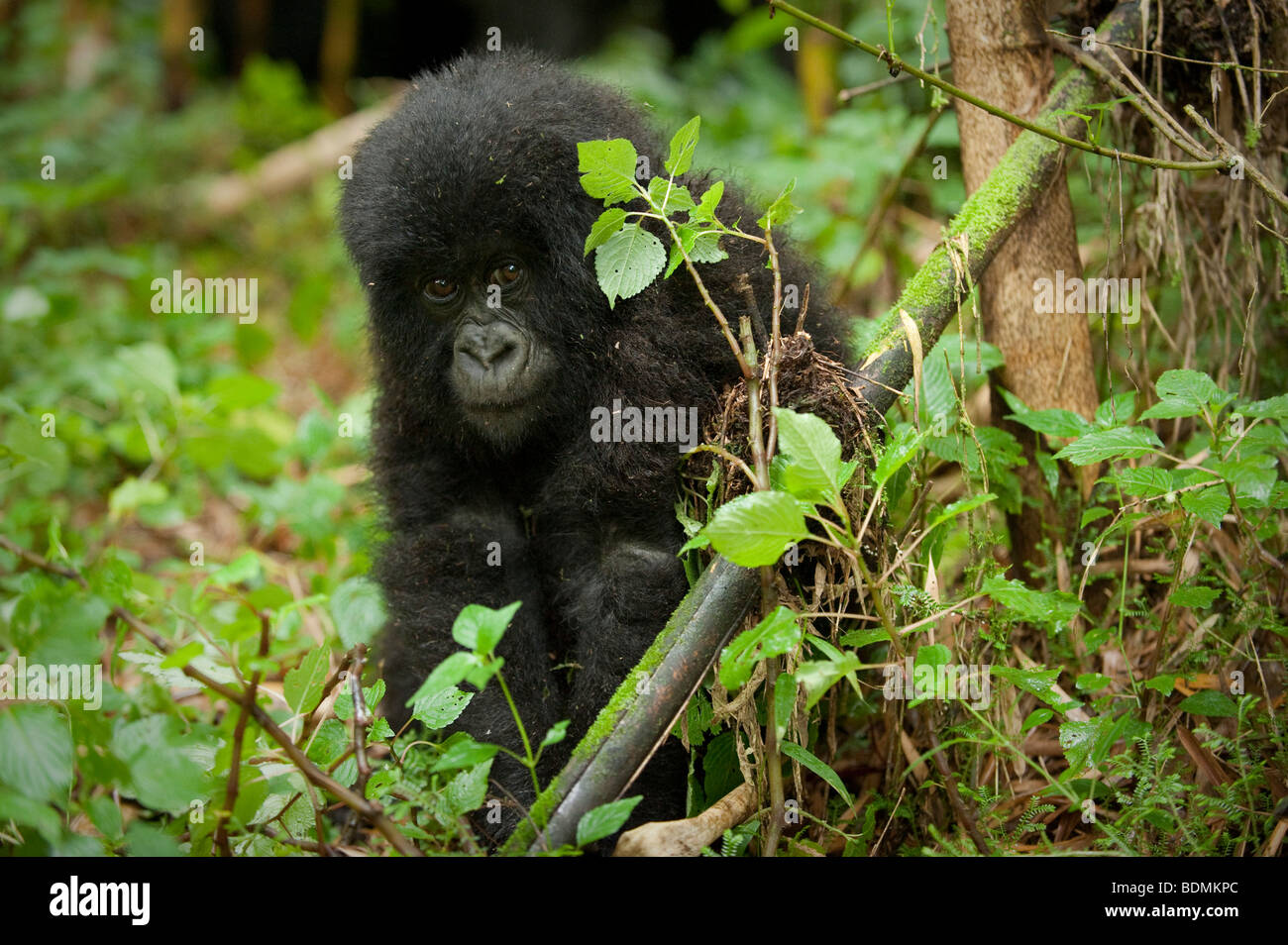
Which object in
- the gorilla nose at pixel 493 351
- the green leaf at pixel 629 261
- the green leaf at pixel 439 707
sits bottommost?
the green leaf at pixel 439 707

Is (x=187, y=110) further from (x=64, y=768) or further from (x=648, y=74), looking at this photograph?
(x=64, y=768)

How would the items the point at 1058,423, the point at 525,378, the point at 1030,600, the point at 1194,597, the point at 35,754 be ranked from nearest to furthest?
the point at 35,754 → the point at 1030,600 → the point at 1194,597 → the point at 1058,423 → the point at 525,378

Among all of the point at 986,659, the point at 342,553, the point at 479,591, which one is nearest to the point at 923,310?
the point at 986,659

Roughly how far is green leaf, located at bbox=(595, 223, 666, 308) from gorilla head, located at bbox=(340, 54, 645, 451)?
34cm

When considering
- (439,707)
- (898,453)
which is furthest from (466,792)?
(898,453)

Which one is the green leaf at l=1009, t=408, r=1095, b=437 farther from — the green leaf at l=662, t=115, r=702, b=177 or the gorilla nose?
the gorilla nose

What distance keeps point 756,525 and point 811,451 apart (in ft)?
0.70

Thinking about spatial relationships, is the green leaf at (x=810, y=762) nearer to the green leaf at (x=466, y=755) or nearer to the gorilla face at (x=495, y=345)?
the green leaf at (x=466, y=755)

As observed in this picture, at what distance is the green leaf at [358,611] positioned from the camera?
369cm

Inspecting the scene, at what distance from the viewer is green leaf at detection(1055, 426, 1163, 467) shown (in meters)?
2.74

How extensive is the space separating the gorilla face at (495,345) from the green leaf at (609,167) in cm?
68

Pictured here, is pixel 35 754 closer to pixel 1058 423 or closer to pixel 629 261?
pixel 629 261

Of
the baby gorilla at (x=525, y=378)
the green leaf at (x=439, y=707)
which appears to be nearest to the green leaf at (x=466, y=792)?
the green leaf at (x=439, y=707)

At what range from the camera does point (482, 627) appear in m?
2.24
